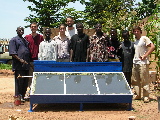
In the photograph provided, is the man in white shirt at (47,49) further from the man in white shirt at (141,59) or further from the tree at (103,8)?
the tree at (103,8)

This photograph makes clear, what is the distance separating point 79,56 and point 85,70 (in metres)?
0.35

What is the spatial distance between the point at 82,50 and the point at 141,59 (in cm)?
137

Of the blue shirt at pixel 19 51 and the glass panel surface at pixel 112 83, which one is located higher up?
the blue shirt at pixel 19 51

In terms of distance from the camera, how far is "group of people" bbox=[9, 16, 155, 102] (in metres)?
7.55

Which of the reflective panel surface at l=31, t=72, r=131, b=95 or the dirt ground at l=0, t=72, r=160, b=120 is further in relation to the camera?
the reflective panel surface at l=31, t=72, r=131, b=95

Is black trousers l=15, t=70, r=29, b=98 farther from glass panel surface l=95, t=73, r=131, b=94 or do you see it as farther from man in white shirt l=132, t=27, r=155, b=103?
man in white shirt l=132, t=27, r=155, b=103

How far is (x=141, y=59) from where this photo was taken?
25.7 feet

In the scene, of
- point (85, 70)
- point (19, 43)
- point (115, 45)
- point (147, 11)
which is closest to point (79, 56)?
point (85, 70)

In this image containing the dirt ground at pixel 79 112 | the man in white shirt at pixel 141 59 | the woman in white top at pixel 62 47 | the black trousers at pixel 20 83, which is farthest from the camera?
the black trousers at pixel 20 83

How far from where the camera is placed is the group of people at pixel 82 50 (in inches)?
297

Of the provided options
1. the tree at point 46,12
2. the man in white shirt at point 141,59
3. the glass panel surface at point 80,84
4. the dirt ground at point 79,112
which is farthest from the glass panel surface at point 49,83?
the tree at point 46,12

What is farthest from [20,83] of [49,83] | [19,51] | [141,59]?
[141,59]

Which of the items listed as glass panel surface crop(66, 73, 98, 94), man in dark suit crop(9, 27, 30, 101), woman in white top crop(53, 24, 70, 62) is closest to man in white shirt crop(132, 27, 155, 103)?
glass panel surface crop(66, 73, 98, 94)

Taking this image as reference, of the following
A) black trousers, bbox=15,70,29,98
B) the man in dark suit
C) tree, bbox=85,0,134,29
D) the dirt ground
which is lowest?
the dirt ground
